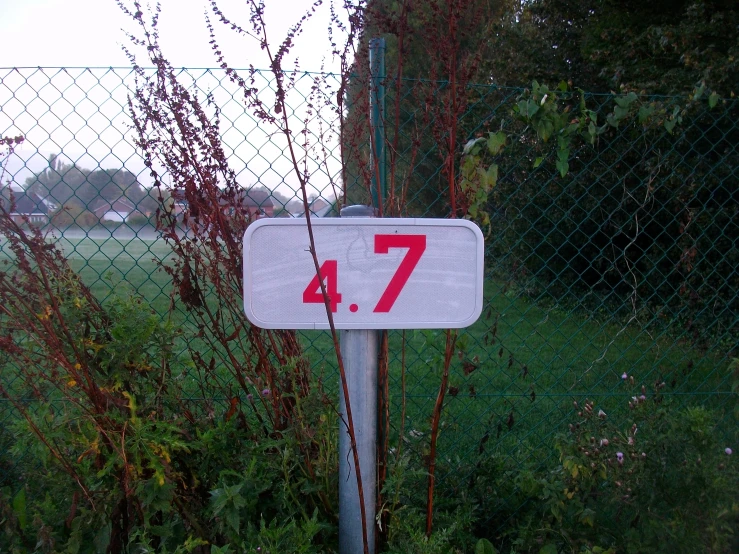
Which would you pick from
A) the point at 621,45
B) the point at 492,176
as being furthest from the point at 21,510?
the point at 621,45

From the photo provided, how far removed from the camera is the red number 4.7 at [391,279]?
1427 millimetres

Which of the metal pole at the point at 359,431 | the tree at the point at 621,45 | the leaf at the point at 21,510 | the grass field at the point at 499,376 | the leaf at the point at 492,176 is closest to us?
the metal pole at the point at 359,431

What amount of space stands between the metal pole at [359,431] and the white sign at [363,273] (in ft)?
0.30

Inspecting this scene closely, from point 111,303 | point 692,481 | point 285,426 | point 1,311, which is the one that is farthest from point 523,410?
point 1,311

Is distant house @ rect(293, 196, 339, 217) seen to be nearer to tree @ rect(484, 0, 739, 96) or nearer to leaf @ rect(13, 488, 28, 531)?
leaf @ rect(13, 488, 28, 531)

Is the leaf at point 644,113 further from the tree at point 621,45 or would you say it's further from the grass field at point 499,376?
the tree at point 621,45

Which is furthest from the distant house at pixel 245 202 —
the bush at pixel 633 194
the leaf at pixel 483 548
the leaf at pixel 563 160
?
the leaf at pixel 483 548

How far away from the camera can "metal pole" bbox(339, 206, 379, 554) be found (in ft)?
5.03

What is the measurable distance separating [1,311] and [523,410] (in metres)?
2.99

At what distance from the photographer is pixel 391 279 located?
1436 mm

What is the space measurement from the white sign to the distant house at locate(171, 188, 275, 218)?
572mm

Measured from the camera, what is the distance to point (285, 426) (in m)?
2.02

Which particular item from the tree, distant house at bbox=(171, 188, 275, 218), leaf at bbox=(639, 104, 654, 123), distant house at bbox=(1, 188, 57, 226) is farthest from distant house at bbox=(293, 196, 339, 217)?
the tree

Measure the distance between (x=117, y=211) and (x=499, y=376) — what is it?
3255 millimetres
